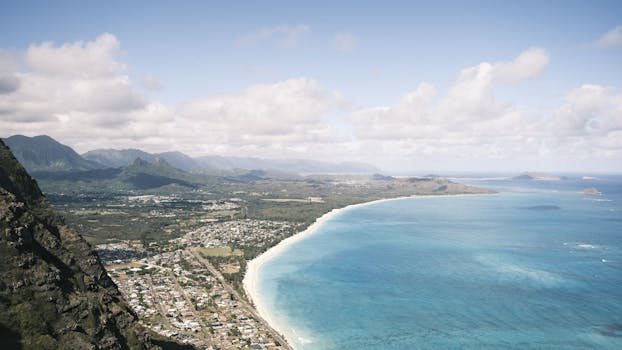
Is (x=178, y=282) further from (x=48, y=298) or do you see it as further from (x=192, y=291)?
(x=48, y=298)

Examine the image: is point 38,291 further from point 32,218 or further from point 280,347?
point 280,347

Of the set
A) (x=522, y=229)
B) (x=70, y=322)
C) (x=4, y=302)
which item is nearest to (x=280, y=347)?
(x=70, y=322)

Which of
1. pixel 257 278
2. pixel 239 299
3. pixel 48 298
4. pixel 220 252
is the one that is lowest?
pixel 257 278

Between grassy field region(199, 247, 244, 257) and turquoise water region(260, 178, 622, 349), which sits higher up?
grassy field region(199, 247, 244, 257)

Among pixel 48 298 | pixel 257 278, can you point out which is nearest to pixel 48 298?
pixel 48 298

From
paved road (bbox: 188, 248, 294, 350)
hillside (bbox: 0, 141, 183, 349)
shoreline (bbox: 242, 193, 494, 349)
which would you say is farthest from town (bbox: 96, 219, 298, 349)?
hillside (bbox: 0, 141, 183, 349)

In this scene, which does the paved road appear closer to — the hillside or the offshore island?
the offshore island

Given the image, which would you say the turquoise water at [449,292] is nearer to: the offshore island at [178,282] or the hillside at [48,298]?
the offshore island at [178,282]
